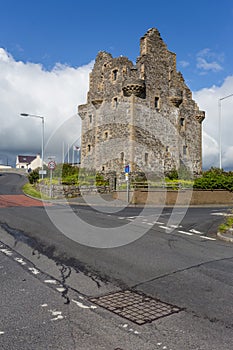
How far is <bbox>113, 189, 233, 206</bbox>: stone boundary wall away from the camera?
86.0 ft

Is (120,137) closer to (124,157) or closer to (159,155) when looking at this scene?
(124,157)

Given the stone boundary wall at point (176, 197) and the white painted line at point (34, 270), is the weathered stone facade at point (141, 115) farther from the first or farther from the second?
the white painted line at point (34, 270)

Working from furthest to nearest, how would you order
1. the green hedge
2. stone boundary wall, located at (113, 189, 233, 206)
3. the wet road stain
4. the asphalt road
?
1. the green hedge
2. stone boundary wall, located at (113, 189, 233, 206)
3. the wet road stain
4. the asphalt road

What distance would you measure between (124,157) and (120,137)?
2.48 metres

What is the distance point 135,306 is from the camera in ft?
15.5

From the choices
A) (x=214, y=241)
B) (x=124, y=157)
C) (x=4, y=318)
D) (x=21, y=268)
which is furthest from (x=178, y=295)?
(x=124, y=157)

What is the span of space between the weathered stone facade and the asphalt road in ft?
82.3

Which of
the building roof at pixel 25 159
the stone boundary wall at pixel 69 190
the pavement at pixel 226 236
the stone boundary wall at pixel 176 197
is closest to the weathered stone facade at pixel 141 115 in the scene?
the stone boundary wall at pixel 69 190

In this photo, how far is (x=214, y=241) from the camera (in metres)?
10.2

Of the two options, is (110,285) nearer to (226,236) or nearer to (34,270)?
(34,270)

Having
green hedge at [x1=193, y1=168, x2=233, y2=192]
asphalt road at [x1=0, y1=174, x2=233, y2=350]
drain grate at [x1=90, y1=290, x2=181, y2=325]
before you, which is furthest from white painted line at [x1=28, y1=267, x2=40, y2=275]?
green hedge at [x1=193, y1=168, x2=233, y2=192]

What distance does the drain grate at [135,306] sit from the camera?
4.38m

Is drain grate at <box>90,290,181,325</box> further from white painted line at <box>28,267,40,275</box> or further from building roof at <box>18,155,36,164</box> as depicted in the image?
building roof at <box>18,155,36,164</box>

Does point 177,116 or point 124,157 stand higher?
point 177,116
